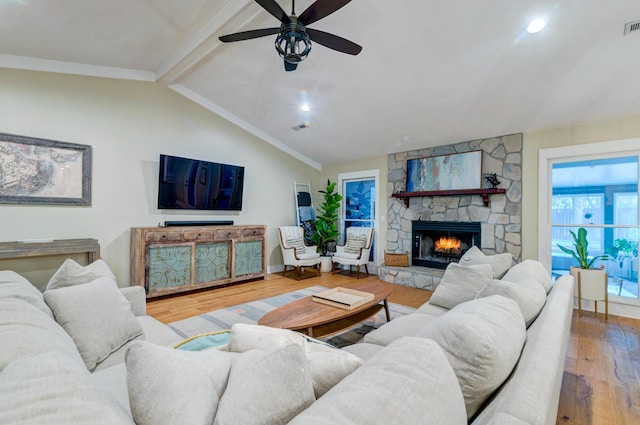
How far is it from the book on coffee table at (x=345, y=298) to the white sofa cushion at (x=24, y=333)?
186 cm

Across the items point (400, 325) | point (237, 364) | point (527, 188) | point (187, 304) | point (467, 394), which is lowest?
point (187, 304)

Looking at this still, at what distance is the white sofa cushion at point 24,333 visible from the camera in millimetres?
813

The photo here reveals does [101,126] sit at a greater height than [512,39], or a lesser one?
lesser

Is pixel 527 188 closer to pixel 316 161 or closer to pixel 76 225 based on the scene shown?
pixel 316 161

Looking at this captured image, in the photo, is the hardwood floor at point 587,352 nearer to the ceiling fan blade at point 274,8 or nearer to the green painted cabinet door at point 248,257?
the green painted cabinet door at point 248,257

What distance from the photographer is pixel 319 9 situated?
2.15m

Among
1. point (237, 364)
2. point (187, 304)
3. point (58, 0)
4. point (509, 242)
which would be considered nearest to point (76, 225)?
point (187, 304)

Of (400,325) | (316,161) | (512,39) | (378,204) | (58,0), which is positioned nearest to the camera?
(400,325)

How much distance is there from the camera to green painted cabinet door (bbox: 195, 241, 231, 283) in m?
4.48

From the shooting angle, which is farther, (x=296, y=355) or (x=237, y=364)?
(x=237, y=364)

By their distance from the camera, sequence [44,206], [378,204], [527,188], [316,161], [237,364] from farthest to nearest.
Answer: [316,161], [378,204], [527,188], [44,206], [237,364]

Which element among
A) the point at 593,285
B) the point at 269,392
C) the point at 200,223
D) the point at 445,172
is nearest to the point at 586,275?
the point at 593,285

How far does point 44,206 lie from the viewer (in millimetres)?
3527

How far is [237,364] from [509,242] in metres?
4.69
